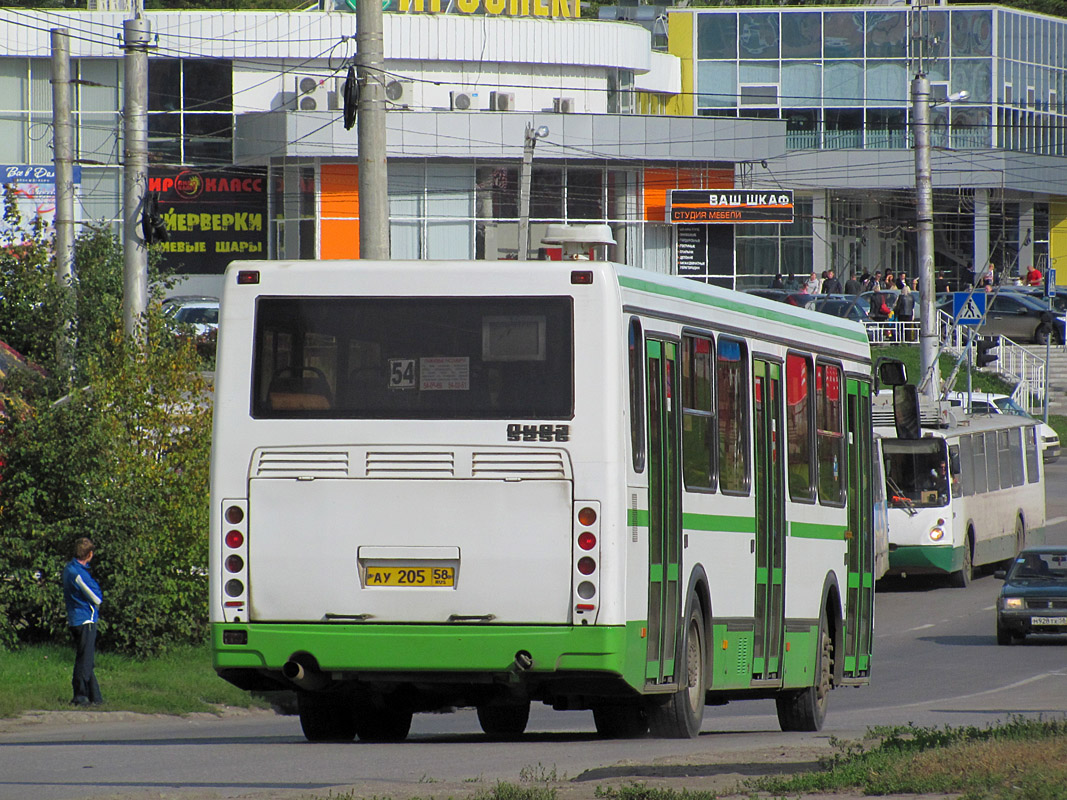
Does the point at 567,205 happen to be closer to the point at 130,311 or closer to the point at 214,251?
the point at 214,251

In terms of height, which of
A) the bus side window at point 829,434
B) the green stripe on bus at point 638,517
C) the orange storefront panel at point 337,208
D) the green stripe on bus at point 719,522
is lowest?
the green stripe on bus at point 719,522

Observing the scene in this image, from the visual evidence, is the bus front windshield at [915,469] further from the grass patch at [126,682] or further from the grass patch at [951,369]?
the grass patch at [951,369]

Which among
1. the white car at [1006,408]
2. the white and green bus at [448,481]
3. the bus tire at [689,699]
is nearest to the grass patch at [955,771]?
the white and green bus at [448,481]

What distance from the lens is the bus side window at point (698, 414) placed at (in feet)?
38.4

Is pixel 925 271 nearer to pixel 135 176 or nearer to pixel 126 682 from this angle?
pixel 135 176

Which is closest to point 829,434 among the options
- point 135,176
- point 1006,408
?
point 135,176

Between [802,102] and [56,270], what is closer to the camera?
[56,270]

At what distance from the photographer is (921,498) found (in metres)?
33.4

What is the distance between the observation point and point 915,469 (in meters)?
33.9

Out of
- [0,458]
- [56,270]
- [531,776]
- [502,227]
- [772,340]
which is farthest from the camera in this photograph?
[502,227]

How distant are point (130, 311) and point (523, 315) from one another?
33.4 ft

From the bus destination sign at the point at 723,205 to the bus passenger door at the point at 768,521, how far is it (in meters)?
50.9

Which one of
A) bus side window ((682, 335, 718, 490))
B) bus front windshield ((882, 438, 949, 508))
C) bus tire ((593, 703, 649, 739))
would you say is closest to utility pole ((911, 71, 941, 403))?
bus front windshield ((882, 438, 949, 508))

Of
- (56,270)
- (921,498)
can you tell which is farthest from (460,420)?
(921,498)
